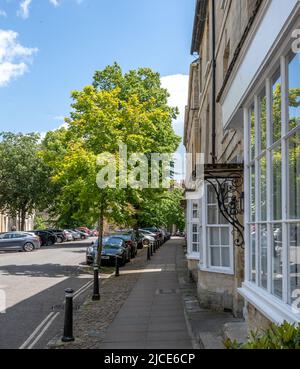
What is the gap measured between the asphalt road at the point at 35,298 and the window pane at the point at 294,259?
5647 millimetres

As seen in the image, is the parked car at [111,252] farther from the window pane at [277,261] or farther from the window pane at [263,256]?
the window pane at [277,261]

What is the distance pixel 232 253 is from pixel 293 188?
6.89 meters

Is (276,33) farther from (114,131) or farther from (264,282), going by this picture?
(114,131)

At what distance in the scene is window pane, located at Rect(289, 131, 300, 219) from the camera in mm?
3963

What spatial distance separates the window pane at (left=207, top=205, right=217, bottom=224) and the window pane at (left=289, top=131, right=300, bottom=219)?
7.72 m

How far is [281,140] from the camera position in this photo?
167 inches

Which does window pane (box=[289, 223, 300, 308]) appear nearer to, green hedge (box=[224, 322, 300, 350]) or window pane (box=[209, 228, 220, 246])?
green hedge (box=[224, 322, 300, 350])

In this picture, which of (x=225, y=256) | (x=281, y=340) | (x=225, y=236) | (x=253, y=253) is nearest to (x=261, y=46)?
(x=253, y=253)

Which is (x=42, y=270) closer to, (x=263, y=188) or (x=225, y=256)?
(x=225, y=256)

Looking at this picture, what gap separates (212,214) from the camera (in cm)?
1197

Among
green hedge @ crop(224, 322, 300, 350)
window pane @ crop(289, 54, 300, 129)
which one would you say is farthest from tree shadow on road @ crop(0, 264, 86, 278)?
green hedge @ crop(224, 322, 300, 350)

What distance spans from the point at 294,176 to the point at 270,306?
1.29 meters

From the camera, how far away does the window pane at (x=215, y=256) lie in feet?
38.0

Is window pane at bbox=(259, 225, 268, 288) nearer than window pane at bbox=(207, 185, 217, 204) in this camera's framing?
Yes
